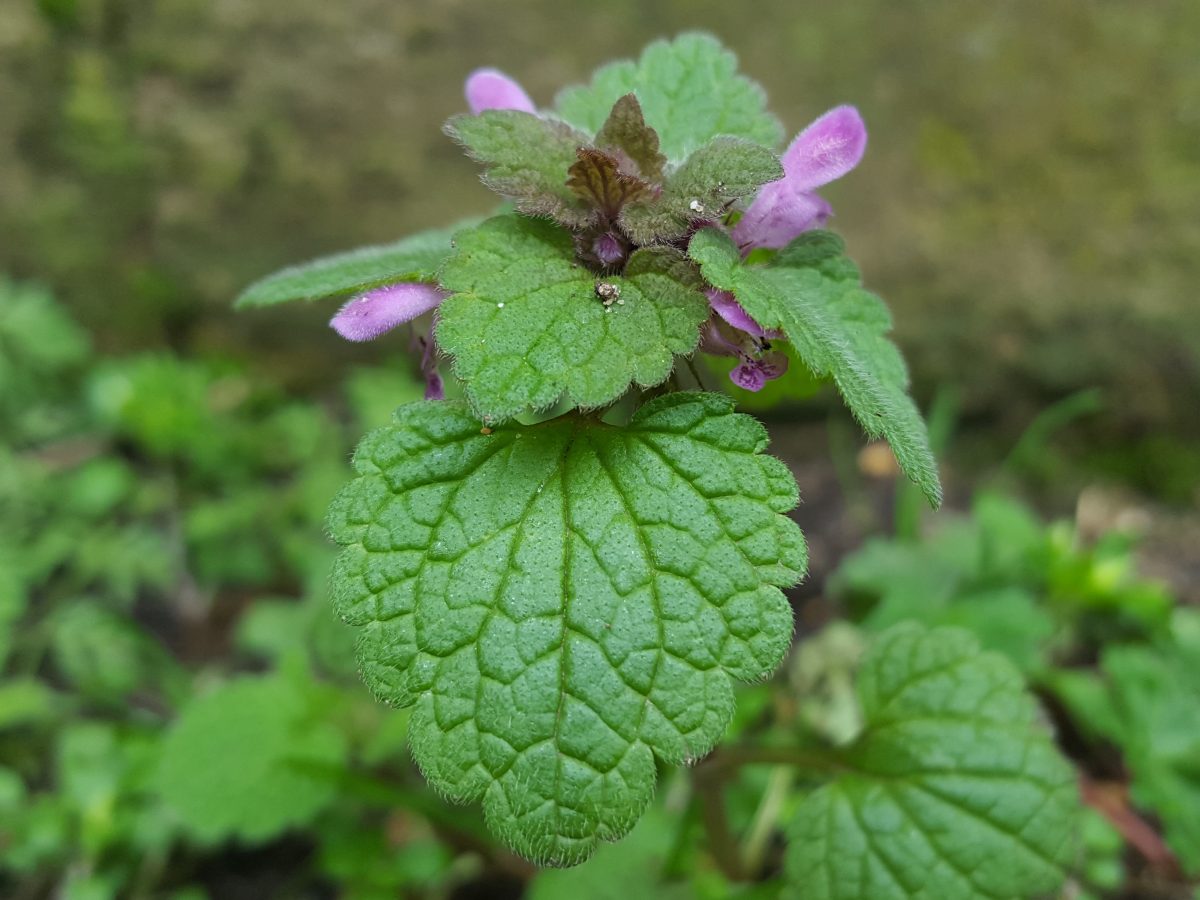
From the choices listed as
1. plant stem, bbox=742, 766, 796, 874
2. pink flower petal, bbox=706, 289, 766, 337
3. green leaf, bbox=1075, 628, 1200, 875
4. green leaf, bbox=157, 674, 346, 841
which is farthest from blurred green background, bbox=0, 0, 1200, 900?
pink flower petal, bbox=706, 289, 766, 337

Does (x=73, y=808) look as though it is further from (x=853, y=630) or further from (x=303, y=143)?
(x=303, y=143)

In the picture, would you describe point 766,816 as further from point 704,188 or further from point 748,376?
point 704,188

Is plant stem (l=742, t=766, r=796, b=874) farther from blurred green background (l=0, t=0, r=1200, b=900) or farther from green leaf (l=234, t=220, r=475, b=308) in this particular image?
→ green leaf (l=234, t=220, r=475, b=308)

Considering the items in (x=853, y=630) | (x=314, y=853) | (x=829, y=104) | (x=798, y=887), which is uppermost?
(x=829, y=104)

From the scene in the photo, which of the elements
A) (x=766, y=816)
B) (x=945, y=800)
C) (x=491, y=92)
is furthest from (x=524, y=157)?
A: (x=766, y=816)

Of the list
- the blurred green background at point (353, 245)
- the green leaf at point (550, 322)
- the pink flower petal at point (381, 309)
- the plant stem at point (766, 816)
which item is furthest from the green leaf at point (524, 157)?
the blurred green background at point (353, 245)

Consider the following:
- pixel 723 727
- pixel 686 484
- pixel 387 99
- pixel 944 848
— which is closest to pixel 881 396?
pixel 686 484
